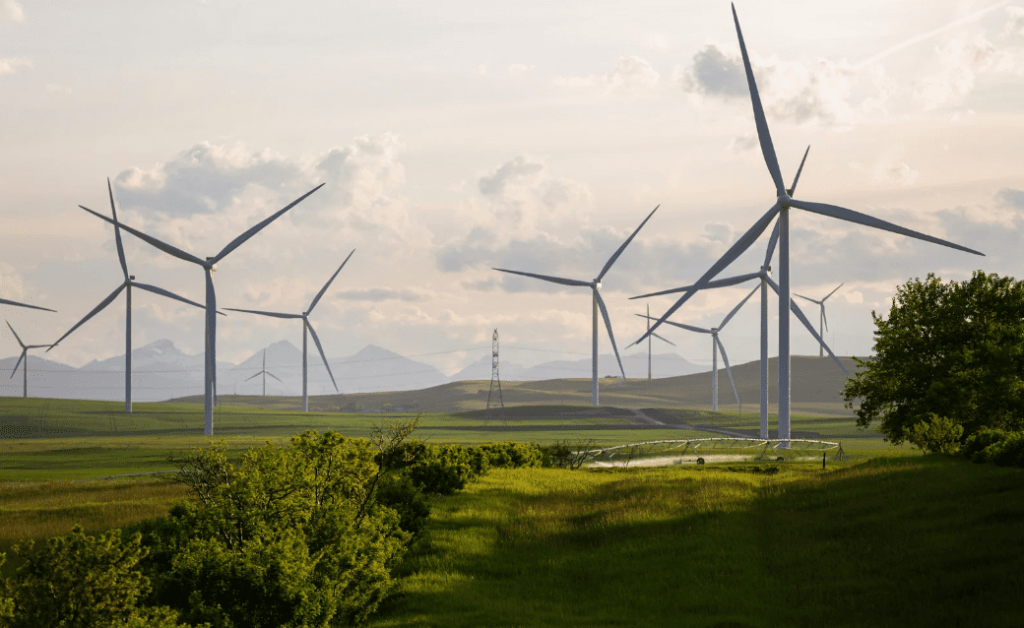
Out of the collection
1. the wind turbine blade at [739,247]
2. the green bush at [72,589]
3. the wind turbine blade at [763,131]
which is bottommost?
the green bush at [72,589]

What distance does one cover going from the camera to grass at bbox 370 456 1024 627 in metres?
25.2

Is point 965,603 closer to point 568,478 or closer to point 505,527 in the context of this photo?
point 505,527

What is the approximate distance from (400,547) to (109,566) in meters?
12.6

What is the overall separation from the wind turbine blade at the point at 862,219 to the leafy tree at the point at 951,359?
3.28 metres

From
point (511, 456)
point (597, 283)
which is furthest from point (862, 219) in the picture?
point (597, 283)

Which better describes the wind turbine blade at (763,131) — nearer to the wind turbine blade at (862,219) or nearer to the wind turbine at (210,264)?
the wind turbine blade at (862,219)

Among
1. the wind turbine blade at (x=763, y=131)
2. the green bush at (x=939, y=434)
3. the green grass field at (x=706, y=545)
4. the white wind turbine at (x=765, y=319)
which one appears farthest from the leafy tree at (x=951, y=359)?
the white wind turbine at (x=765, y=319)

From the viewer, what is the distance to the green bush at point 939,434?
2004 inches

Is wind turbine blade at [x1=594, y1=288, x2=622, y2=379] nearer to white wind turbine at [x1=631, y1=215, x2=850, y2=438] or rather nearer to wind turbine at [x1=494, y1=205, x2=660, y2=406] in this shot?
wind turbine at [x1=494, y1=205, x2=660, y2=406]

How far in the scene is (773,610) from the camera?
2564cm

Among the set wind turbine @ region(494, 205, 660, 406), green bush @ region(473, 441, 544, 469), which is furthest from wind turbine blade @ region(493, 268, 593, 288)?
green bush @ region(473, 441, 544, 469)

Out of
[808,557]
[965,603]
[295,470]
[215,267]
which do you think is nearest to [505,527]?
[808,557]

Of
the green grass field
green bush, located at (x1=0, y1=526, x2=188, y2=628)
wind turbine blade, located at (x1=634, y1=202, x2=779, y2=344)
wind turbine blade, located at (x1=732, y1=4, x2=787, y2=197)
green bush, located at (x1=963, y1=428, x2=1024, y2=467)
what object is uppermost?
wind turbine blade, located at (x1=732, y1=4, x2=787, y2=197)

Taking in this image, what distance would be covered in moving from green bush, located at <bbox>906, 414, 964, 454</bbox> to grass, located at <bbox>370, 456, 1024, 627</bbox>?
5633mm
